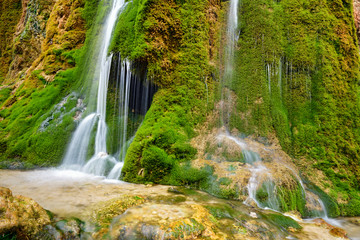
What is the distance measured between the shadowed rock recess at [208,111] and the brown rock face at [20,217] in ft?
4.54

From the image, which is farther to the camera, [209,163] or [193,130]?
[193,130]

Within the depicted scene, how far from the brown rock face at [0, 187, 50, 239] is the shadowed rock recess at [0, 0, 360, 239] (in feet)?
4.54

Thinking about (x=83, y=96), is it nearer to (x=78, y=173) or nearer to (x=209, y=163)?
(x=78, y=173)

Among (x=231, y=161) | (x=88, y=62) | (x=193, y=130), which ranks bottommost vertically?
(x=231, y=161)

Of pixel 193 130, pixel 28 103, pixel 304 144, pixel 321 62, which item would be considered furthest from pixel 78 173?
pixel 321 62

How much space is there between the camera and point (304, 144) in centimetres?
843

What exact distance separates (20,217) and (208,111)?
7.43 m

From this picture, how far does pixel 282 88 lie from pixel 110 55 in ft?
27.7

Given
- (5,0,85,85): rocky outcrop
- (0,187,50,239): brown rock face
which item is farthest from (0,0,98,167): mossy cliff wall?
(0,187,50,239): brown rock face

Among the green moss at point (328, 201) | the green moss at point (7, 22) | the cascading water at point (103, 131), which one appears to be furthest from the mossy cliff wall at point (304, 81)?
the green moss at point (7, 22)

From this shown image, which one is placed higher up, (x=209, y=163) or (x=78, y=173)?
(x=209, y=163)

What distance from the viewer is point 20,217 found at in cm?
269

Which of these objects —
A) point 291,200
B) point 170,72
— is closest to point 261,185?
point 291,200

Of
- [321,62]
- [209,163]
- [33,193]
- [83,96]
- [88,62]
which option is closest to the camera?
[33,193]
